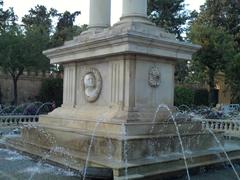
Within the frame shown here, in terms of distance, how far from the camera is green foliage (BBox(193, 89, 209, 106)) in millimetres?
35862

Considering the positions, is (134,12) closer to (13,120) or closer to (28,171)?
(28,171)

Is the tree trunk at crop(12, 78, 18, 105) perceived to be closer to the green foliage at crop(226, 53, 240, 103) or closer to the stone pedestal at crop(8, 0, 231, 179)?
the green foliage at crop(226, 53, 240, 103)

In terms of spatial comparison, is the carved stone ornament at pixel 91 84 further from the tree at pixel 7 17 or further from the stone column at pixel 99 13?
the tree at pixel 7 17

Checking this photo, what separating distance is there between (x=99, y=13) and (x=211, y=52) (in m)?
18.1

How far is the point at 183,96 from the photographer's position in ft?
112

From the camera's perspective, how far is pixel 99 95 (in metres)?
10.0

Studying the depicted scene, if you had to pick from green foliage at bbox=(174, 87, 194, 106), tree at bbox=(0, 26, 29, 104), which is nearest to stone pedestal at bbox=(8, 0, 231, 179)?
tree at bbox=(0, 26, 29, 104)

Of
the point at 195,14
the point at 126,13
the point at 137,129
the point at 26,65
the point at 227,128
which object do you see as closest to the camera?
the point at 137,129

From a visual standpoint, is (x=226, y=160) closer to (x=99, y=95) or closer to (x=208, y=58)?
(x=99, y=95)

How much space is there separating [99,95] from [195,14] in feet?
123

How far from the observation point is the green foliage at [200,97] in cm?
3586

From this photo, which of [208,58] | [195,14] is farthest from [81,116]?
[195,14]

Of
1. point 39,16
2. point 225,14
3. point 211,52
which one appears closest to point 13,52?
point 211,52

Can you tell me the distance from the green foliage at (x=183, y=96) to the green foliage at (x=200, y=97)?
3.73ft
